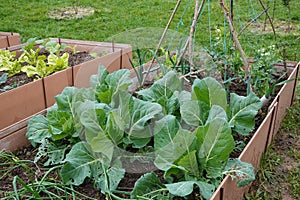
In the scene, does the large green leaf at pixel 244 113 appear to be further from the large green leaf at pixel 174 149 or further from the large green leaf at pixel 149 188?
the large green leaf at pixel 149 188

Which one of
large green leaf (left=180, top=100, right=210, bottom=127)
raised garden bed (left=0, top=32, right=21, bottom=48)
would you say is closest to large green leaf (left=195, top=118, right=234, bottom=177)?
large green leaf (left=180, top=100, right=210, bottom=127)

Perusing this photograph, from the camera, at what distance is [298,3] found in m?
6.43

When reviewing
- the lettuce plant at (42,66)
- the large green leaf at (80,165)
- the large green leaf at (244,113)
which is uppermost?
the large green leaf at (244,113)

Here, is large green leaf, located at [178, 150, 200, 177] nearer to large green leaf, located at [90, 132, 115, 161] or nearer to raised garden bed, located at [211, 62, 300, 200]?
raised garden bed, located at [211, 62, 300, 200]

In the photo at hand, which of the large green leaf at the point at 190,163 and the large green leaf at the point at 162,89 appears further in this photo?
the large green leaf at the point at 162,89

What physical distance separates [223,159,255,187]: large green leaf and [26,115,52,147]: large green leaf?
2.74 ft

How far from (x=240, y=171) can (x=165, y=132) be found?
0.33 metres

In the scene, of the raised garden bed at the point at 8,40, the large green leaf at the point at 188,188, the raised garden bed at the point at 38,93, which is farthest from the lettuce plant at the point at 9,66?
the large green leaf at the point at 188,188

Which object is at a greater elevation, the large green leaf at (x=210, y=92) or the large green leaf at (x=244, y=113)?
the large green leaf at (x=210, y=92)

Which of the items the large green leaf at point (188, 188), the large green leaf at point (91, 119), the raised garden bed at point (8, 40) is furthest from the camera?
the raised garden bed at point (8, 40)

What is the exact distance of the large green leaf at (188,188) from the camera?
4.27ft

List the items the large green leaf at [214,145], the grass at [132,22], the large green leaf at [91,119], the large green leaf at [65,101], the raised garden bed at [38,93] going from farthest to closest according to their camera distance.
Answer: the grass at [132,22] < the raised garden bed at [38,93] < the large green leaf at [65,101] < the large green leaf at [91,119] < the large green leaf at [214,145]

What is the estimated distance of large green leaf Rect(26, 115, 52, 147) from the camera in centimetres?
171

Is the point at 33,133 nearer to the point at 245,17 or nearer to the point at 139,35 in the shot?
the point at 139,35
